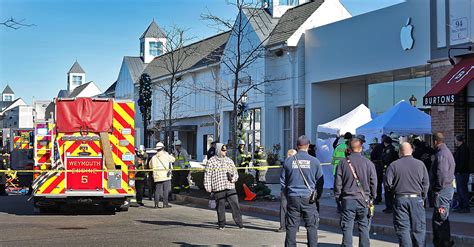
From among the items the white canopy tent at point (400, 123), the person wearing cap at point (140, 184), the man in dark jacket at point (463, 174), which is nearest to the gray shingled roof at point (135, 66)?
the person wearing cap at point (140, 184)

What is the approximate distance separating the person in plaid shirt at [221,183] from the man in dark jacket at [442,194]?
429 cm

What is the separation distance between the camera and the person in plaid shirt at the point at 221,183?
13.9 meters

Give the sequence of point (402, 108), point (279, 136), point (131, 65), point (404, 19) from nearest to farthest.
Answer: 1. point (402, 108)
2. point (404, 19)
3. point (279, 136)
4. point (131, 65)

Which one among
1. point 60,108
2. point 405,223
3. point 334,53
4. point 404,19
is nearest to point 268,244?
point 405,223

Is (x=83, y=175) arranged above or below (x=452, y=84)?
below

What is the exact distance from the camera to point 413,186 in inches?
382

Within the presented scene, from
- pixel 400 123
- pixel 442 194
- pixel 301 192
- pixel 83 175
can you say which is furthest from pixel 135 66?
pixel 301 192

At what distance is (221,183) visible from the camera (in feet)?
45.9

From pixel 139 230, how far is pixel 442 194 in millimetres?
6008

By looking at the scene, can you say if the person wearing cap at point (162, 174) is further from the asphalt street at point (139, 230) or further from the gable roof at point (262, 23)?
the gable roof at point (262, 23)

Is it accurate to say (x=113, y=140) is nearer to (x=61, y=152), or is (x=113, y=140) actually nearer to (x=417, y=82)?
(x=61, y=152)

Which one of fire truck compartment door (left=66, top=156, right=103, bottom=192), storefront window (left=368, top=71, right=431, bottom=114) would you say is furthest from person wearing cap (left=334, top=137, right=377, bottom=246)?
storefront window (left=368, top=71, right=431, bottom=114)

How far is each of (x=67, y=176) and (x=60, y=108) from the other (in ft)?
5.81

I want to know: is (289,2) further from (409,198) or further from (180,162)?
(409,198)
